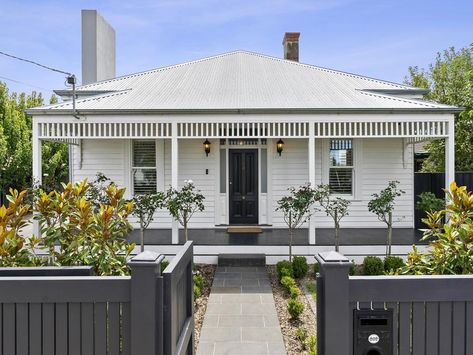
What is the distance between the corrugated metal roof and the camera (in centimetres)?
952

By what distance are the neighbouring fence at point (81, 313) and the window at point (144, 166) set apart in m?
9.29

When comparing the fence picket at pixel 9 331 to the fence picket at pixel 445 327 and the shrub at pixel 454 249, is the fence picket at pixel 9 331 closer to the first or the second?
the fence picket at pixel 445 327

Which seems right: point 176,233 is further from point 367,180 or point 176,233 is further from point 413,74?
point 413,74

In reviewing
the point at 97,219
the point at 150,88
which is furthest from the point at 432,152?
the point at 97,219

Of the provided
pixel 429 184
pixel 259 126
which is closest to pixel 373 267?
pixel 259 126

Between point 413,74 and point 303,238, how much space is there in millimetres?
20443

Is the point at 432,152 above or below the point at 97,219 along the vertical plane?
above

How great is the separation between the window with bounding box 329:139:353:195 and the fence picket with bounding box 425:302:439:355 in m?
9.27

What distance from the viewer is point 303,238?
10055 millimetres

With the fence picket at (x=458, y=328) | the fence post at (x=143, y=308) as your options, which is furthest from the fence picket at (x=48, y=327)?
the fence picket at (x=458, y=328)

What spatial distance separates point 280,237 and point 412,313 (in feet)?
25.0

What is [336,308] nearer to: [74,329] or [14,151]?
[74,329]

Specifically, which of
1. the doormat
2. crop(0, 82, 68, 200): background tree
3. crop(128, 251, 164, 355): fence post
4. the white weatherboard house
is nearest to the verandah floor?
the doormat

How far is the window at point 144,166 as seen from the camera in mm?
11664
